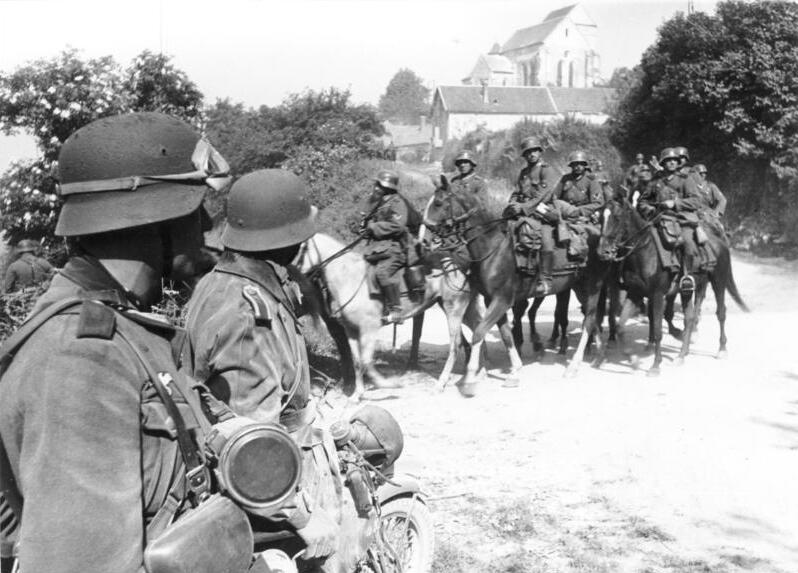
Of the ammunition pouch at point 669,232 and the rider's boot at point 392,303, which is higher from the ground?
the ammunition pouch at point 669,232

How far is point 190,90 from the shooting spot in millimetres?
11477

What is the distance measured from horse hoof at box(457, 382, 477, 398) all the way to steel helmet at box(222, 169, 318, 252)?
23.3ft

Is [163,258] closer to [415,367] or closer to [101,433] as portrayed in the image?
[101,433]

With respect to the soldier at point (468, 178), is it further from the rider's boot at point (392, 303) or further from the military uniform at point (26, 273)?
the military uniform at point (26, 273)

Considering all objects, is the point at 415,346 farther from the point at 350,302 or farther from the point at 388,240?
the point at 388,240

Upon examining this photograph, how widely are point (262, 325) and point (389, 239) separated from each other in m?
6.91

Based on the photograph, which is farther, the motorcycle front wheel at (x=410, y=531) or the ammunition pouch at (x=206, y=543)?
the motorcycle front wheel at (x=410, y=531)

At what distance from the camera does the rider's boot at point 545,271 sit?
11.4 meters

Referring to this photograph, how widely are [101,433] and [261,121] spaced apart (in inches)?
1343

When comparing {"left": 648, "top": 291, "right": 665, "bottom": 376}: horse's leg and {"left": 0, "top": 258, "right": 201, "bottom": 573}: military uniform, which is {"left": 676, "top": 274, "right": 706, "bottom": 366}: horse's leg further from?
{"left": 0, "top": 258, "right": 201, "bottom": 573}: military uniform

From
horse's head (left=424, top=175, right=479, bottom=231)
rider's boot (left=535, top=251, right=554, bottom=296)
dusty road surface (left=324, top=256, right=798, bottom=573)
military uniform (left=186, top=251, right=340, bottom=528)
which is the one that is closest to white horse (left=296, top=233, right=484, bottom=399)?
dusty road surface (left=324, top=256, right=798, bottom=573)

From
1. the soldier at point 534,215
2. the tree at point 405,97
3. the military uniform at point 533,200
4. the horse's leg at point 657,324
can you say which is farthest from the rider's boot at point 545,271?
the tree at point 405,97

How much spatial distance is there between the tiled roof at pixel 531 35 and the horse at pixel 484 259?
82.9 metres

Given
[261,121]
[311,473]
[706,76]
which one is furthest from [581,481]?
[261,121]
